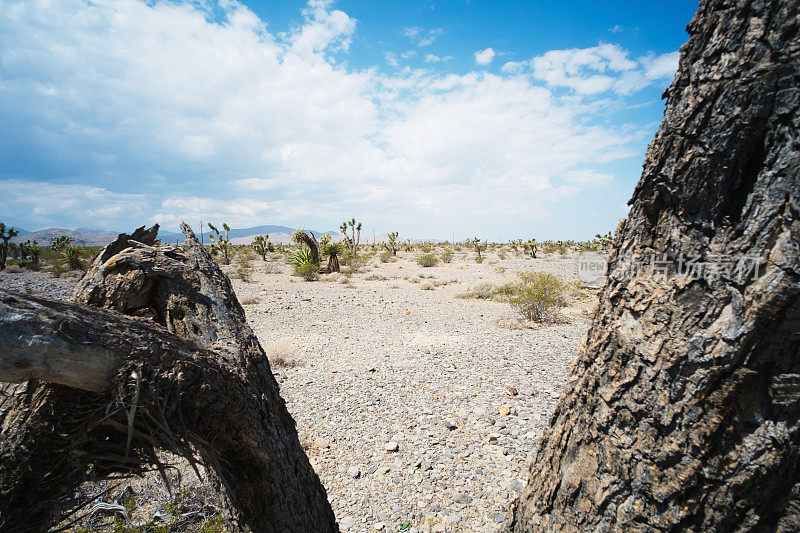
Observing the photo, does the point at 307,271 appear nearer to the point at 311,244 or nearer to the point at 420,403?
the point at 311,244

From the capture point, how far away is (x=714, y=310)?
1.19 m

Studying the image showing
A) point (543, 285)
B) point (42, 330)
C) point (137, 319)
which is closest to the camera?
point (42, 330)

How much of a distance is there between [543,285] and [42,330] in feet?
35.6

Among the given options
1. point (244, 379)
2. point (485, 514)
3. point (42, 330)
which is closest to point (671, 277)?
point (244, 379)

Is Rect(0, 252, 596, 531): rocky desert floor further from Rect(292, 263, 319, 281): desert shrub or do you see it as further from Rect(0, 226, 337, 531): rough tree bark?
Rect(292, 263, 319, 281): desert shrub

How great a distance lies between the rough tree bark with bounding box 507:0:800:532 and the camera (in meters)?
1.06

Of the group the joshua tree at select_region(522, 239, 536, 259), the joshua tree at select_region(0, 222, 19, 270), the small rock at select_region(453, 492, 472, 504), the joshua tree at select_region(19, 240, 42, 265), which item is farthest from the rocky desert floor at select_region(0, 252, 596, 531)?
the joshua tree at select_region(19, 240, 42, 265)

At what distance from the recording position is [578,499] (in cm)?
161

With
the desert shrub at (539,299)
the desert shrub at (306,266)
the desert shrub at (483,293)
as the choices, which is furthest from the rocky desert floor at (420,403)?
the desert shrub at (306,266)

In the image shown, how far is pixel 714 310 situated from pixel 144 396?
2.19 m

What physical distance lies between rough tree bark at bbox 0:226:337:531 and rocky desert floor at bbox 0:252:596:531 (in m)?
1.83

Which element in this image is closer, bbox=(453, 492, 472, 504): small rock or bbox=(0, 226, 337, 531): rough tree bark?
bbox=(0, 226, 337, 531): rough tree bark

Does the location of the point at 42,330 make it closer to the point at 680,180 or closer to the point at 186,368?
the point at 186,368

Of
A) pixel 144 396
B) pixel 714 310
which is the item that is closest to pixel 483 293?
pixel 714 310
